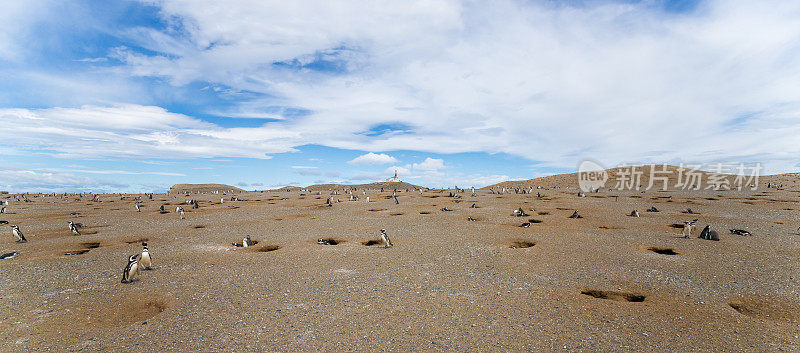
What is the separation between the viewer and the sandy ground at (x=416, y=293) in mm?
6414

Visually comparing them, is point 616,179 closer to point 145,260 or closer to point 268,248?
point 268,248

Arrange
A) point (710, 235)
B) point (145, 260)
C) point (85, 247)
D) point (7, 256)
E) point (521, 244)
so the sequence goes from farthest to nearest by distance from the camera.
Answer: point (85, 247)
point (710, 235)
point (521, 244)
point (7, 256)
point (145, 260)

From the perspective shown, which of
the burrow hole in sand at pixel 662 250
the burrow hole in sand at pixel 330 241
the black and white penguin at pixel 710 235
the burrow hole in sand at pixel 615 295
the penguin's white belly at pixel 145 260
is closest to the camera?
the burrow hole in sand at pixel 615 295

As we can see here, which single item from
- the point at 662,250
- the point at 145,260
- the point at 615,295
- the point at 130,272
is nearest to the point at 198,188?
the point at 145,260

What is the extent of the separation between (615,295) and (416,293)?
16.8ft

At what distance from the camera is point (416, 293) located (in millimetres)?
8711

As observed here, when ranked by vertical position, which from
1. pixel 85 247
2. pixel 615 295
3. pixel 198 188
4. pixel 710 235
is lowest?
pixel 615 295

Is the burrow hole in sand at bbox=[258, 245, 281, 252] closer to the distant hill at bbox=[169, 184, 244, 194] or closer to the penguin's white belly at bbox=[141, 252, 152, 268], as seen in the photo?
the penguin's white belly at bbox=[141, 252, 152, 268]

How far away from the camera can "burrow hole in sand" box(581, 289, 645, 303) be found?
332 inches

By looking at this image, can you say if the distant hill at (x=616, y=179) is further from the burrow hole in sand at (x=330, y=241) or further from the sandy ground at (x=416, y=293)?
the burrow hole in sand at (x=330, y=241)

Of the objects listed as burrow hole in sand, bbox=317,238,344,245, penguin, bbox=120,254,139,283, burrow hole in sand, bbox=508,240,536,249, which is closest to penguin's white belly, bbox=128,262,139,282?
penguin, bbox=120,254,139,283

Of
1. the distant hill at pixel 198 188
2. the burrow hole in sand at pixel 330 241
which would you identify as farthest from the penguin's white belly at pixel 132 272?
the distant hill at pixel 198 188

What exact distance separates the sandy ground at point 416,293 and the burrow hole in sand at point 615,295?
47 millimetres

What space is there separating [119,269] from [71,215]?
72.0 ft
